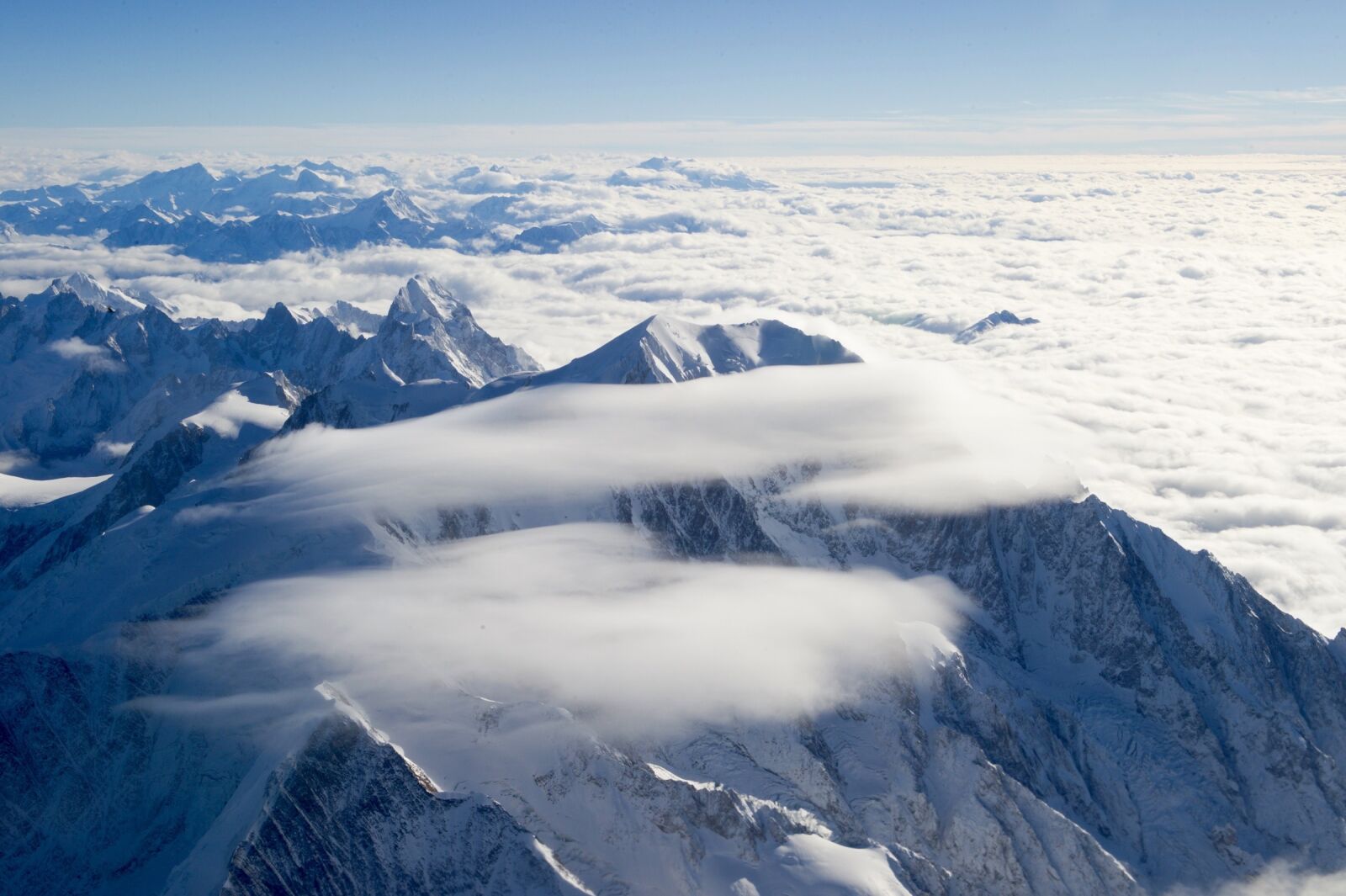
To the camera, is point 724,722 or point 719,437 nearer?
point 724,722

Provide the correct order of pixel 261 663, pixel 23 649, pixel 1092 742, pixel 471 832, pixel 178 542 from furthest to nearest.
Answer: pixel 1092 742 < pixel 178 542 < pixel 23 649 < pixel 261 663 < pixel 471 832

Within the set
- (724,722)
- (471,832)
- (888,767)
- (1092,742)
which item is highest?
(471,832)

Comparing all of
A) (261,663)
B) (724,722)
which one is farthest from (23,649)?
(724,722)

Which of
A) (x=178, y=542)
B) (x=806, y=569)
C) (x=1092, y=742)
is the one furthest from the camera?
(x=806, y=569)

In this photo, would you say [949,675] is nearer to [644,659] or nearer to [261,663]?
[644,659]

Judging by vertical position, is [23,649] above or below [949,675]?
above

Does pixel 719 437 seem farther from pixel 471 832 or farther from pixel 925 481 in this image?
pixel 471 832
